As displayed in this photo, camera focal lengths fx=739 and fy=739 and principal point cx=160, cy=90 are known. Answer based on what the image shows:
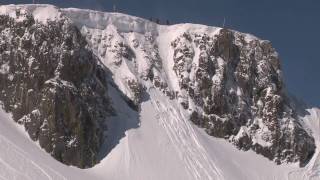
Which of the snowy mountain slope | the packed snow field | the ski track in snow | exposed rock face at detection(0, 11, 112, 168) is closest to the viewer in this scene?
the snowy mountain slope

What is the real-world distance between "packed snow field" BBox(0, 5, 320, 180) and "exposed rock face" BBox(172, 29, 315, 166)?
3.37 ft

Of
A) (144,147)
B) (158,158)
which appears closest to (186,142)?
(158,158)

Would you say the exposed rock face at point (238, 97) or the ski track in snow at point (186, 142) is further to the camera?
the exposed rock face at point (238, 97)

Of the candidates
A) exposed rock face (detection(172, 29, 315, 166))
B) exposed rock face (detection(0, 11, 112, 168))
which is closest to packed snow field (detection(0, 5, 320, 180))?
exposed rock face (detection(0, 11, 112, 168))

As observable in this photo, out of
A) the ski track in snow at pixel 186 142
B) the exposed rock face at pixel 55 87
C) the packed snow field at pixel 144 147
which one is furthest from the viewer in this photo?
the ski track in snow at pixel 186 142

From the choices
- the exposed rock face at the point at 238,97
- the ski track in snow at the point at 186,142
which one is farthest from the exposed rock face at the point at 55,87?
the exposed rock face at the point at 238,97

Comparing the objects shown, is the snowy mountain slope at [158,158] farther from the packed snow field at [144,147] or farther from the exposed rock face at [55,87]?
the exposed rock face at [55,87]

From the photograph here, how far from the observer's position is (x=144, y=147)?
54969 mm

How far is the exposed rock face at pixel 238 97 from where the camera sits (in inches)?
2434

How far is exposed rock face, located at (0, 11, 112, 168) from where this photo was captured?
51.9 m

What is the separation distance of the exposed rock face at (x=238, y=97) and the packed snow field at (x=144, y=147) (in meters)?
1.03

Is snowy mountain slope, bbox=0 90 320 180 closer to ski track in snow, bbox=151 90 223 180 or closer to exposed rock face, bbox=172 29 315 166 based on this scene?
ski track in snow, bbox=151 90 223 180

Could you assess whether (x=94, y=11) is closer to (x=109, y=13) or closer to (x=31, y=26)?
(x=109, y=13)

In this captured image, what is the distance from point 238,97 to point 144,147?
12.5 meters
